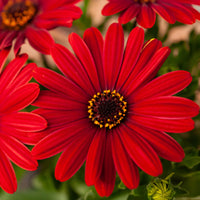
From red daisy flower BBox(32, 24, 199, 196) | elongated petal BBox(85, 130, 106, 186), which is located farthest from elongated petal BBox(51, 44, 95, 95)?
elongated petal BBox(85, 130, 106, 186)

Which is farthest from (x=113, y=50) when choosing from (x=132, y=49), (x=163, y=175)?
(x=163, y=175)

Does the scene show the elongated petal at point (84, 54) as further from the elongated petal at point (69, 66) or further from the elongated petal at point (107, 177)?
the elongated petal at point (107, 177)

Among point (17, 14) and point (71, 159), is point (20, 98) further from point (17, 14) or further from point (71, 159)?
point (17, 14)

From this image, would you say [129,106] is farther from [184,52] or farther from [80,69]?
[184,52]

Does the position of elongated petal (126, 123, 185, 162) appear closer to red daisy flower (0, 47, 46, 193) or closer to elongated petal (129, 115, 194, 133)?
elongated petal (129, 115, 194, 133)

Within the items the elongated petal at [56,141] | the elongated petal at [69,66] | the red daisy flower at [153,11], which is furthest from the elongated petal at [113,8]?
the elongated petal at [56,141]

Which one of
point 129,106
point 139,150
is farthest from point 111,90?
point 139,150
